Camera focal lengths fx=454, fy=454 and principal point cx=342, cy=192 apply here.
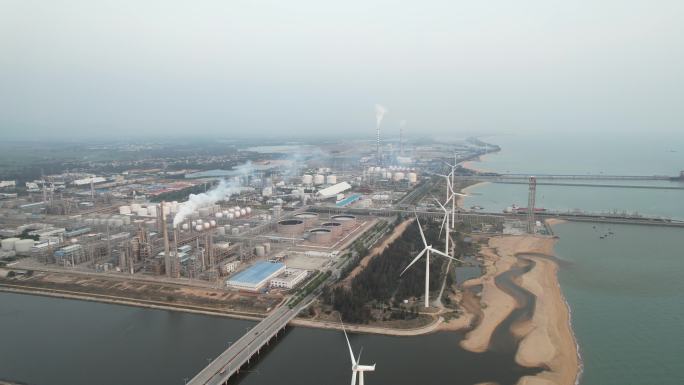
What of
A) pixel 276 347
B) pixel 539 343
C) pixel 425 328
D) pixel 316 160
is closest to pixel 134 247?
pixel 276 347

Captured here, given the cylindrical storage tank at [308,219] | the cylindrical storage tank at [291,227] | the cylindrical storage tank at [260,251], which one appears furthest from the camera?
the cylindrical storage tank at [308,219]

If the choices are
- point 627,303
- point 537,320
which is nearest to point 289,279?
point 537,320

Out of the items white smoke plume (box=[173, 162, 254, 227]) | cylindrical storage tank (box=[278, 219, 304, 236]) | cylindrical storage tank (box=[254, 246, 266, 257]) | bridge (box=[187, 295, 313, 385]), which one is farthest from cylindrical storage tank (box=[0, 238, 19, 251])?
bridge (box=[187, 295, 313, 385])

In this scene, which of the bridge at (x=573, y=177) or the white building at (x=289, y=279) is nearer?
the white building at (x=289, y=279)

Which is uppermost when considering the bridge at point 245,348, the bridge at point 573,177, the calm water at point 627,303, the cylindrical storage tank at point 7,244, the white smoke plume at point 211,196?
the white smoke plume at point 211,196

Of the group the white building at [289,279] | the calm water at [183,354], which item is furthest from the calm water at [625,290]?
the white building at [289,279]

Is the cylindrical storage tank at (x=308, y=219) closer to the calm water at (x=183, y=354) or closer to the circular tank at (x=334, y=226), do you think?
the circular tank at (x=334, y=226)

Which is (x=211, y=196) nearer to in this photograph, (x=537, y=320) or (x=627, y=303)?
(x=537, y=320)
